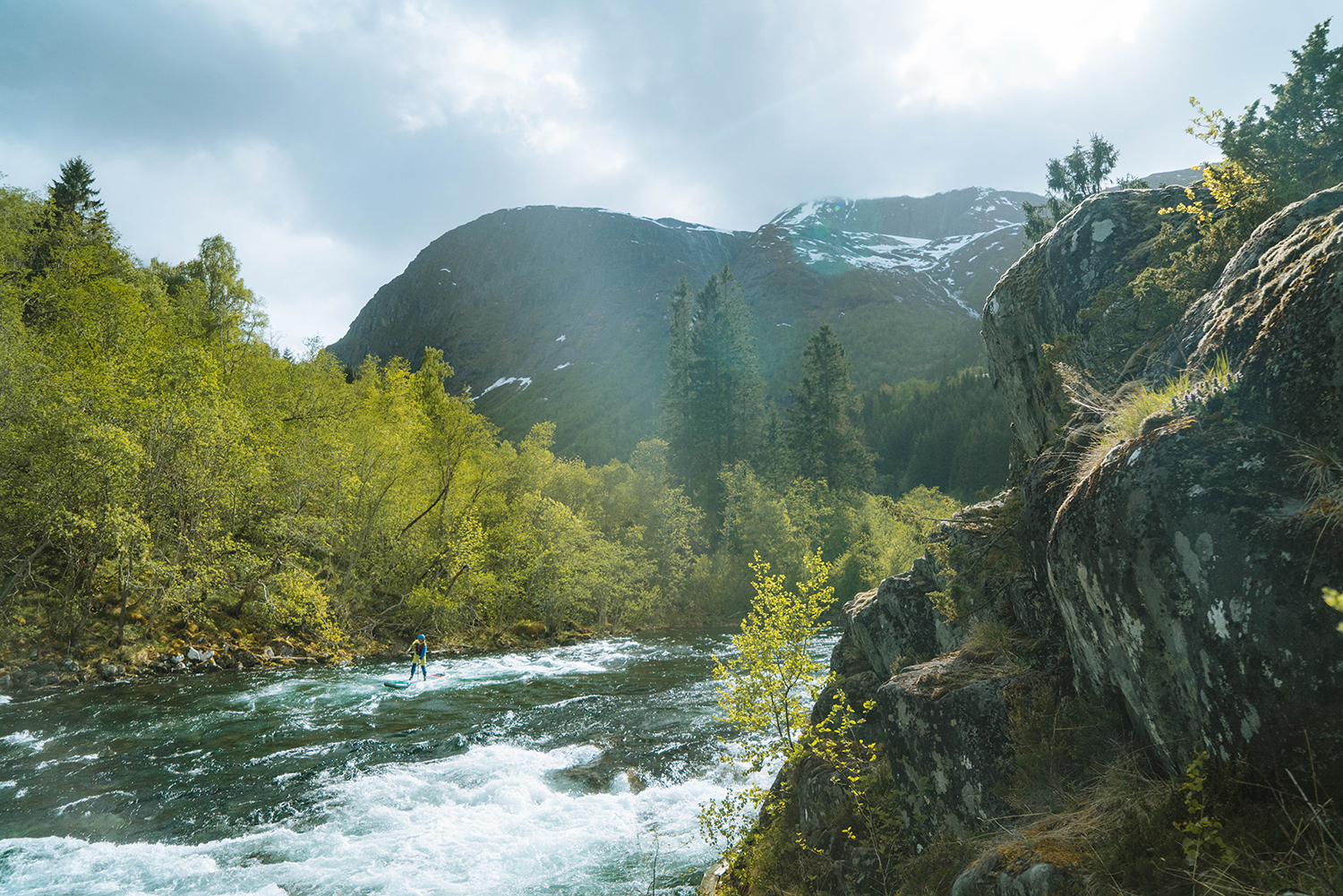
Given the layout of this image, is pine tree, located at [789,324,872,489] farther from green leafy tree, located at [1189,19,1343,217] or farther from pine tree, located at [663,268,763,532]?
green leafy tree, located at [1189,19,1343,217]

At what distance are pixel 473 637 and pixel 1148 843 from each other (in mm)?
29800

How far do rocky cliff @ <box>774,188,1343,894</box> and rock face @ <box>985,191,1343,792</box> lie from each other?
0.04 ft

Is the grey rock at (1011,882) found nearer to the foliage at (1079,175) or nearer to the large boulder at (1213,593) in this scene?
the large boulder at (1213,593)

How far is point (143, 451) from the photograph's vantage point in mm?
17891

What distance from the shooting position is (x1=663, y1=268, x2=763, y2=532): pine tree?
5416 centimetres

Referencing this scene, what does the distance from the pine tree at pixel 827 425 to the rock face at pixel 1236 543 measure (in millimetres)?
48626

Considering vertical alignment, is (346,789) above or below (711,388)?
below

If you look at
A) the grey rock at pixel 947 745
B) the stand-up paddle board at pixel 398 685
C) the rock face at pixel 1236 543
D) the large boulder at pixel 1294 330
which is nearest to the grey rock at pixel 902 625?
the grey rock at pixel 947 745

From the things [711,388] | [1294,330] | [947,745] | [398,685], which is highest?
[711,388]

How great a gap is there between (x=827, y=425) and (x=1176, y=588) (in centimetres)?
5186

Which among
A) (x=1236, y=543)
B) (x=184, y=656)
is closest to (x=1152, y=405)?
(x=1236, y=543)

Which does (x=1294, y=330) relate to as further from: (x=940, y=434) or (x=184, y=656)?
(x=940, y=434)

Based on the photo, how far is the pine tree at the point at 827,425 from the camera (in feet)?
176

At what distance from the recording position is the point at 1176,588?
13.5 ft
